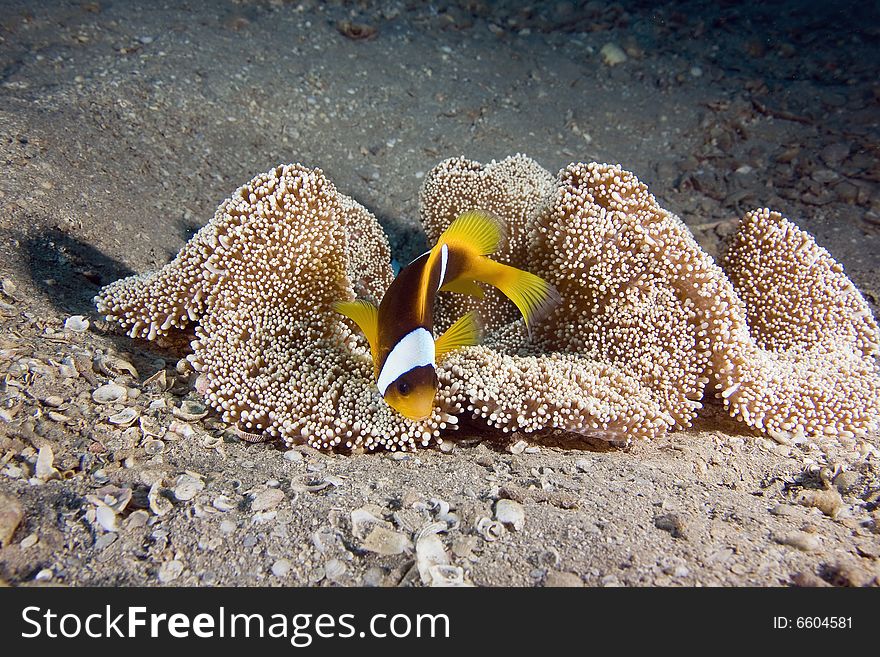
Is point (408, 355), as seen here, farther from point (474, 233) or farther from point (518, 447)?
point (518, 447)

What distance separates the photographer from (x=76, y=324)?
215 centimetres

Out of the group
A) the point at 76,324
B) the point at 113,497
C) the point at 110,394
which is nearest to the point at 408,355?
the point at 113,497

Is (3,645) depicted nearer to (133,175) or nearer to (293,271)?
(293,271)

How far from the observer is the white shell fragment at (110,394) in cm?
179

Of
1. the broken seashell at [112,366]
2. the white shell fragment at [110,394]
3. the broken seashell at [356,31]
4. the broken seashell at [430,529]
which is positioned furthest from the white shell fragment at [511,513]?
the broken seashell at [356,31]

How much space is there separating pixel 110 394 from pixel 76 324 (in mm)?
521

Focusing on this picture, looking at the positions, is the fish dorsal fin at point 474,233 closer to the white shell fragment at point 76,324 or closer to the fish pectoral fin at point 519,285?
the fish pectoral fin at point 519,285

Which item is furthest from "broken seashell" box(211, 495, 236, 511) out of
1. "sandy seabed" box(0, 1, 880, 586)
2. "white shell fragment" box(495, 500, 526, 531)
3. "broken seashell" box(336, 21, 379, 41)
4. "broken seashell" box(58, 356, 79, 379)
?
"broken seashell" box(336, 21, 379, 41)

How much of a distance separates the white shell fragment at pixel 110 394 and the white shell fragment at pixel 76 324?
44cm

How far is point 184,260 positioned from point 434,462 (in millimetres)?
1197

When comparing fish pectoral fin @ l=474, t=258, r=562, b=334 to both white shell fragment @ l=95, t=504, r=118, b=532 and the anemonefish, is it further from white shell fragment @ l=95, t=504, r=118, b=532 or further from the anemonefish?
white shell fragment @ l=95, t=504, r=118, b=532

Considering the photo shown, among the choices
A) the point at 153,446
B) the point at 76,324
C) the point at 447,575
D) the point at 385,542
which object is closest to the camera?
the point at 447,575

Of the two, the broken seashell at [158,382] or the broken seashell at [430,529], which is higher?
the broken seashell at [430,529]

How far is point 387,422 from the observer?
1.79 meters
